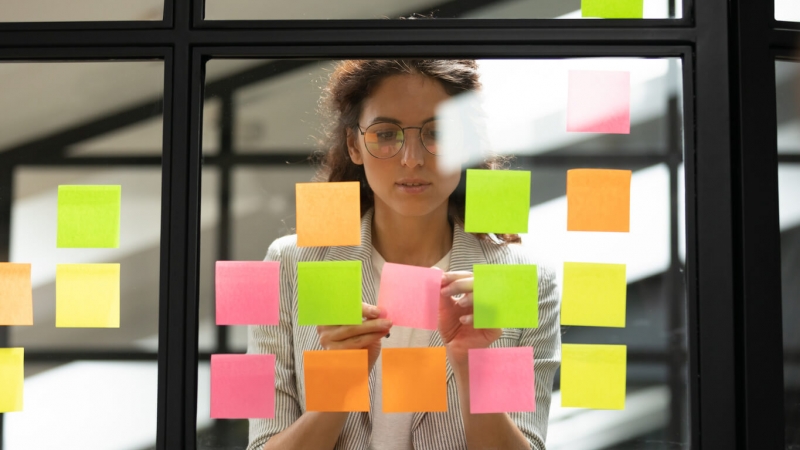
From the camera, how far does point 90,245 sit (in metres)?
1.37

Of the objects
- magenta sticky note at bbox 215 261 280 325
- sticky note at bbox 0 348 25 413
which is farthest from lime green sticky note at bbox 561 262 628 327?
sticky note at bbox 0 348 25 413

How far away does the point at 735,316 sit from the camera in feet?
4.32

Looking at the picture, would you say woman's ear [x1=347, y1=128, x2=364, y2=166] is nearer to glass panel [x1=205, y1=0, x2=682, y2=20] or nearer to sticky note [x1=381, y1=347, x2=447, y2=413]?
glass panel [x1=205, y1=0, x2=682, y2=20]

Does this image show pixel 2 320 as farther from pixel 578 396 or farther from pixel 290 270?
pixel 578 396

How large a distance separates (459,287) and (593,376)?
0.32 metres

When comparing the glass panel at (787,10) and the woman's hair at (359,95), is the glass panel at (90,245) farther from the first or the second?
the glass panel at (787,10)

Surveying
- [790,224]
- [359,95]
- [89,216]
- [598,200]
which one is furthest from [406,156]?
[790,224]

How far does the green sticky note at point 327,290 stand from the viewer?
1317 millimetres

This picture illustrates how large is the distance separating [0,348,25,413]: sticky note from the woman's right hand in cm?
63

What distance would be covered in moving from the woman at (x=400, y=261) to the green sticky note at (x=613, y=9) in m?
0.26

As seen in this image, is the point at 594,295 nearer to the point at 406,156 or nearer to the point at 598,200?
the point at 598,200

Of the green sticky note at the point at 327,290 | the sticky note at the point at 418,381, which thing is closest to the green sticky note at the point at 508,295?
the sticky note at the point at 418,381

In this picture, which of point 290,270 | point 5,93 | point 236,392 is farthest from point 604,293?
point 5,93

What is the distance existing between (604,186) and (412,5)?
536 mm
